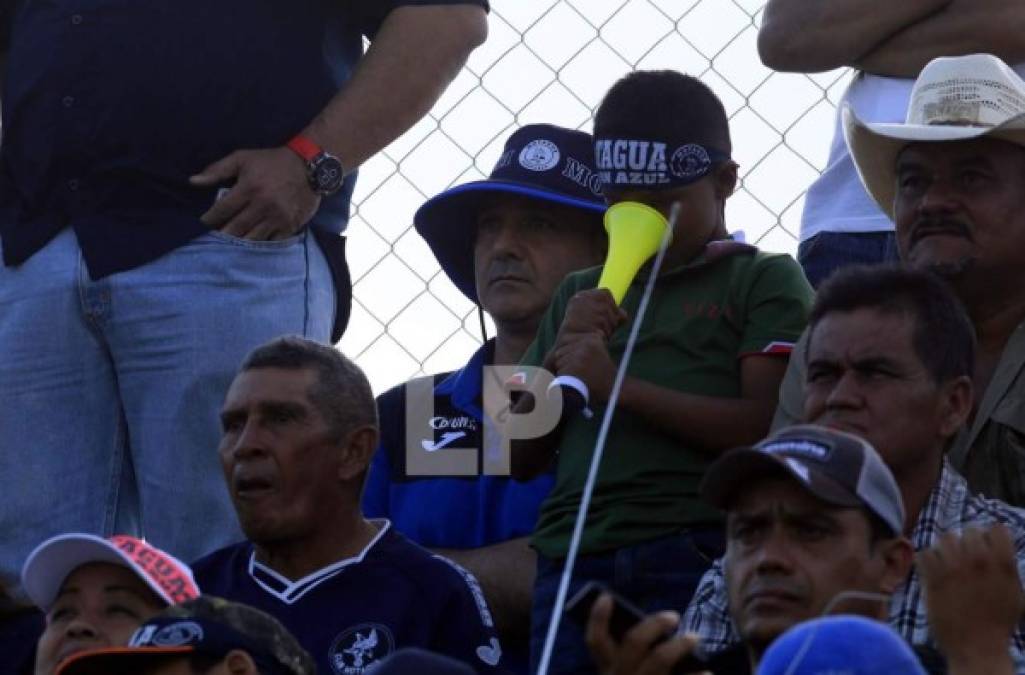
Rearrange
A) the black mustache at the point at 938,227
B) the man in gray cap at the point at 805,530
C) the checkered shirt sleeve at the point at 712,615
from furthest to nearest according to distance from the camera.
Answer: the black mustache at the point at 938,227 < the checkered shirt sleeve at the point at 712,615 < the man in gray cap at the point at 805,530

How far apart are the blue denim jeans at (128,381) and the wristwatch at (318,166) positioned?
0.42ft

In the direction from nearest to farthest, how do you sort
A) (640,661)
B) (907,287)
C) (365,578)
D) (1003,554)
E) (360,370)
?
(640,661) < (1003,554) < (907,287) < (365,578) < (360,370)

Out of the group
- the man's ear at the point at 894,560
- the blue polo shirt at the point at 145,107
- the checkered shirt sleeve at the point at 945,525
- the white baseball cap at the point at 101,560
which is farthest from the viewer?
the blue polo shirt at the point at 145,107

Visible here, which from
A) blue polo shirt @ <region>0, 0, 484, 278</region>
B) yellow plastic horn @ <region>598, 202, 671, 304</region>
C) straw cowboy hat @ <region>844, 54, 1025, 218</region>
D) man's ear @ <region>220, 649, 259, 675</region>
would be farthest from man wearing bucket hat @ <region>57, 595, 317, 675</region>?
straw cowboy hat @ <region>844, 54, 1025, 218</region>

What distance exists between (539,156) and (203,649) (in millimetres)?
2207

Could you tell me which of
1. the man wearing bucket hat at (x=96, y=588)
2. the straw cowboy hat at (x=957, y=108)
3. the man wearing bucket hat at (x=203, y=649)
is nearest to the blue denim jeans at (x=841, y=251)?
the straw cowboy hat at (x=957, y=108)

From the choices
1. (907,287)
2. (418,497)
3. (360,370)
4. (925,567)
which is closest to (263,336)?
(360,370)

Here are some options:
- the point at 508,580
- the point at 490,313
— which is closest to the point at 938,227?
the point at 508,580

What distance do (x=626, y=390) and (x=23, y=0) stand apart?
5.56ft

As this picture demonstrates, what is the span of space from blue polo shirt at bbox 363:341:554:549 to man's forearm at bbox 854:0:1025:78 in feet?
3.90

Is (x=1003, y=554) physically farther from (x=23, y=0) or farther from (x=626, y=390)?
(x=23, y=0)

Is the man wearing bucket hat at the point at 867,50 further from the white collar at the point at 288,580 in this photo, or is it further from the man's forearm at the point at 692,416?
the white collar at the point at 288,580

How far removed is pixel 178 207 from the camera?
5.12 metres

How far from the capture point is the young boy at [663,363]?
15.2ft
